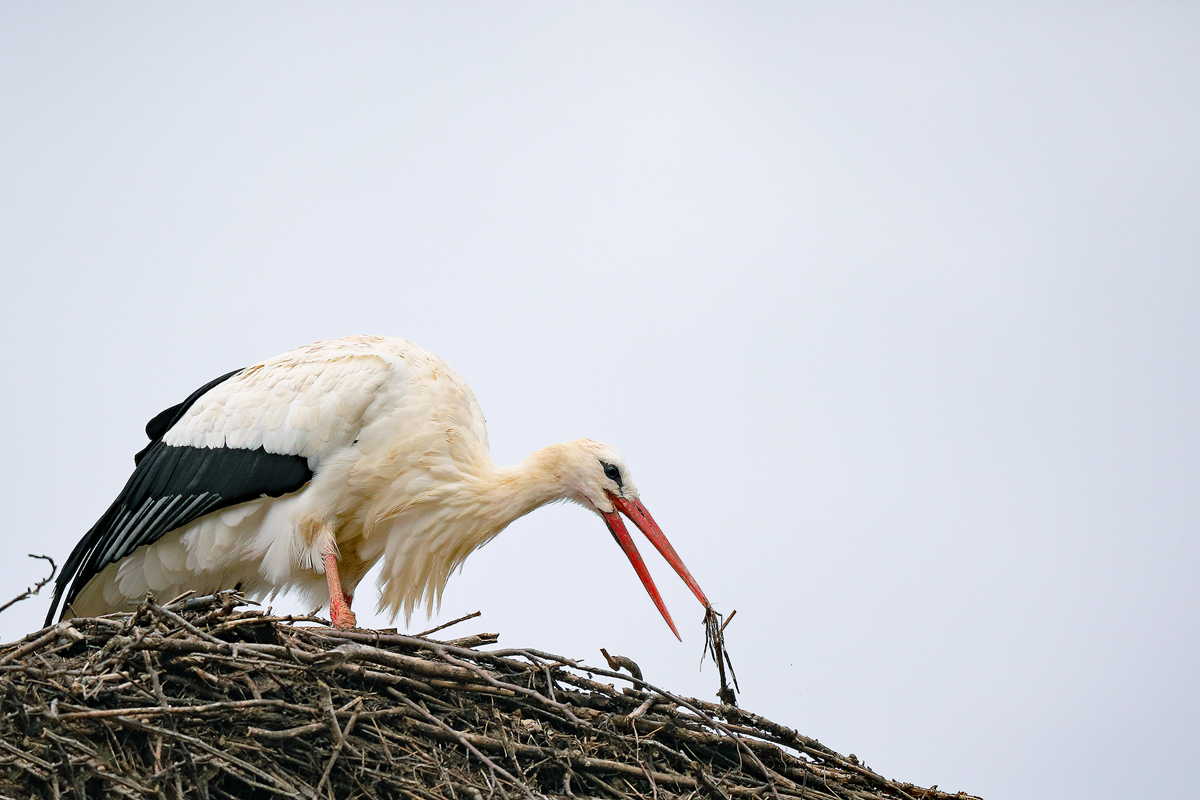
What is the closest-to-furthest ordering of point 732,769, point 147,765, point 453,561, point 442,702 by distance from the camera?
point 147,765, point 442,702, point 732,769, point 453,561

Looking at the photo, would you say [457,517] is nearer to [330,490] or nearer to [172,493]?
[330,490]

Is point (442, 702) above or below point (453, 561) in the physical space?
below

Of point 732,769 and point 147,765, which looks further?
point 732,769

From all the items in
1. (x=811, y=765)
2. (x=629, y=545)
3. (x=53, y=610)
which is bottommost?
(x=53, y=610)

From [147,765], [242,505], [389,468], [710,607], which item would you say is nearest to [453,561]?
[389,468]

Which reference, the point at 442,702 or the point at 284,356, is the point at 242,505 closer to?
the point at 284,356

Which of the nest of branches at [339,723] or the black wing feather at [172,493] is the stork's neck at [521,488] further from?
the nest of branches at [339,723]

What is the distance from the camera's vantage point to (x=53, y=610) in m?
4.34

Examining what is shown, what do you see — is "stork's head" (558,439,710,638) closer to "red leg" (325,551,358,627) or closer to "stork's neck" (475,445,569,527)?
"stork's neck" (475,445,569,527)

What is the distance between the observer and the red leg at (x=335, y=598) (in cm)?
423

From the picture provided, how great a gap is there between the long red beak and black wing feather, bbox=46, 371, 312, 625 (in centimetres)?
114

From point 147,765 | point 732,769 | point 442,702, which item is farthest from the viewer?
point 732,769

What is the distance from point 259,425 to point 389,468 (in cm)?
50

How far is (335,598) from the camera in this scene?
4.27 meters
